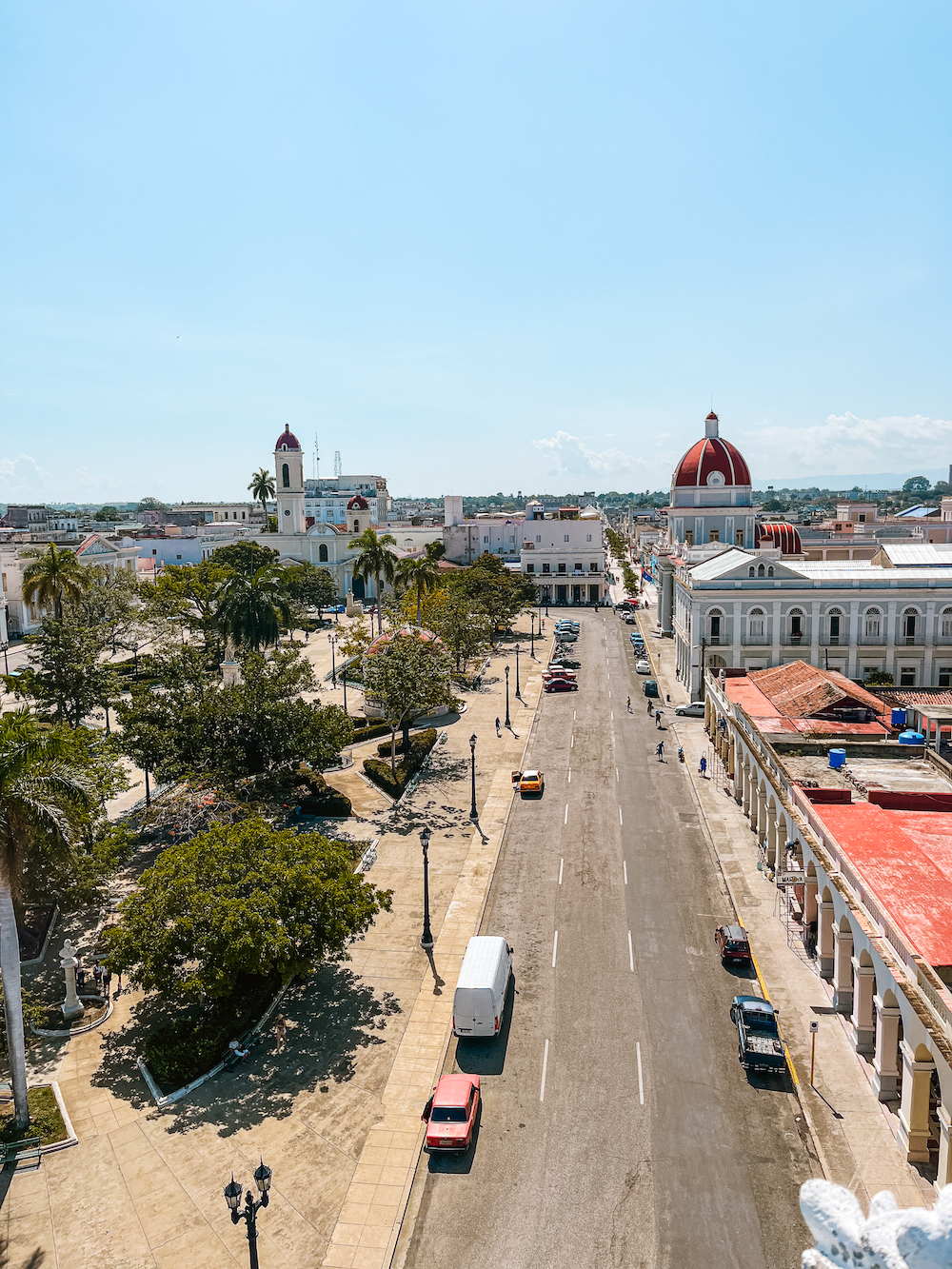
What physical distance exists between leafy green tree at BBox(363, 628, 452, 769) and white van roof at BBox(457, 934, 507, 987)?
72.2 feet

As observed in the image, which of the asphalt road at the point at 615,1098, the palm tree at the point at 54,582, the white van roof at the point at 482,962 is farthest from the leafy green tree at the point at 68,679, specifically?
the white van roof at the point at 482,962

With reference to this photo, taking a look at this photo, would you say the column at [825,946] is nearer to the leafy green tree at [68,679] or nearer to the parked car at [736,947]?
the parked car at [736,947]

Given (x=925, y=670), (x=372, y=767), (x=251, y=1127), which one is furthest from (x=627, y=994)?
(x=925, y=670)

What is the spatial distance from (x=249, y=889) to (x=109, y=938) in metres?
4.06

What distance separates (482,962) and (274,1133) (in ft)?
23.9

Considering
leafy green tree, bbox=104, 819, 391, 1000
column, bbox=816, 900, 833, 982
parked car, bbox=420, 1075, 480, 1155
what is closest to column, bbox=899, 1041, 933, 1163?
column, bbox=816, 900, 833, 982

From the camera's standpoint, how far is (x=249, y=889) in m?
26.2

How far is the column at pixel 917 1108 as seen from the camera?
2048cm

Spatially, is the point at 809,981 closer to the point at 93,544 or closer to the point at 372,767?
the point at 372,767

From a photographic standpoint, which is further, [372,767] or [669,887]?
[372,767]

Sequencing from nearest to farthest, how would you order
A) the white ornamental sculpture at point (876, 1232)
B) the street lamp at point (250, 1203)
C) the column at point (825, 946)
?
the white ornamental sculpture at point (876, 1232) → the street lamp at point (250, 1203) → the column at point (825, 946)

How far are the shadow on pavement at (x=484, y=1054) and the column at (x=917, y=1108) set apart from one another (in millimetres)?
10179

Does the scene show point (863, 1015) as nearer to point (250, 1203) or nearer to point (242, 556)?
point (250, 1203)

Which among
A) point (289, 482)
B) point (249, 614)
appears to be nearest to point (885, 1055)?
point (249, 614)
